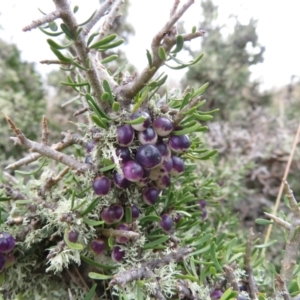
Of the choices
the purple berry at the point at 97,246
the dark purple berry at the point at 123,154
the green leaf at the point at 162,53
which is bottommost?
the purple berry at the point at 97,246

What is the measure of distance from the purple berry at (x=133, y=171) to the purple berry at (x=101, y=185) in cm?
3

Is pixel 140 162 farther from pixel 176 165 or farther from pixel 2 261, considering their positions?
pixel 2 261

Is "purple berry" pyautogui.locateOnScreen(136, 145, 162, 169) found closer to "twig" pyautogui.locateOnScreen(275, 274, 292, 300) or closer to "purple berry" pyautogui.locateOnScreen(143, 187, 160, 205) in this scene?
"purple berry" pyautogui.locateOnScreen(143, 187, 160, 205)

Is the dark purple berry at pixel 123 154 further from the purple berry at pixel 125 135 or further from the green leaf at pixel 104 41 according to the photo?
the green leaf at pixel 104 41

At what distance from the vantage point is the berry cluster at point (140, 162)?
13.6 inches

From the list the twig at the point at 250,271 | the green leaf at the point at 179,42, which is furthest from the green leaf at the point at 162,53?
the twig at the point at 250,271

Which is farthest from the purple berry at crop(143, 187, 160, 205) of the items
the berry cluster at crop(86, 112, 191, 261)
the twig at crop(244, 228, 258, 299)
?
the twig at crop(244, 228, 258, 299)

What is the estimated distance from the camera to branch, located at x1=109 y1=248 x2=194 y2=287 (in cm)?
33

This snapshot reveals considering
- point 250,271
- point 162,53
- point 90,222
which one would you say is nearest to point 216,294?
point 250,271

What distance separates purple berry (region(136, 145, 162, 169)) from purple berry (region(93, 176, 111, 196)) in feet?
0.16

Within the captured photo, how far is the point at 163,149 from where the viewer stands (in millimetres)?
363

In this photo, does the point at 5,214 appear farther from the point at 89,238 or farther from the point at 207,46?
the point at 207,46

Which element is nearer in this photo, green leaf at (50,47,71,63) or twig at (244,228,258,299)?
green leaf at (50,47,71,63)

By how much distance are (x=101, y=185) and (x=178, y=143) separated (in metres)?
0.09
